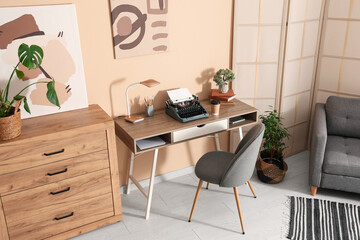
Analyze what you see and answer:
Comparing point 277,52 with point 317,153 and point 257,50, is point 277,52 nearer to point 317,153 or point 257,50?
point 257,50

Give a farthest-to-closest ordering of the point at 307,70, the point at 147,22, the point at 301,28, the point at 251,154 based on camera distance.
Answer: the point at 307,70
the point at 301,28
the point at 147,22
the point at 251,154

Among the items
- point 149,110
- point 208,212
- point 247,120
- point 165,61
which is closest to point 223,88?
point 247,120

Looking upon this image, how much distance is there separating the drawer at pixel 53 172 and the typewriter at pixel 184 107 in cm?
71

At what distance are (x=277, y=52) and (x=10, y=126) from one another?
8.39 ft

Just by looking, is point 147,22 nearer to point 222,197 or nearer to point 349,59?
point 222,197

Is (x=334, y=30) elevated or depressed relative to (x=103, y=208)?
elevated

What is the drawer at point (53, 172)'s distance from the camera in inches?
101

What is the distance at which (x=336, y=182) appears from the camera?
131 inches

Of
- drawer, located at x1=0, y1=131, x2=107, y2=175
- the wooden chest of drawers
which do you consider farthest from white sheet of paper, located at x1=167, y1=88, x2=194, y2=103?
drawer, located at x1=0, y1=131, x2=107, y2=175

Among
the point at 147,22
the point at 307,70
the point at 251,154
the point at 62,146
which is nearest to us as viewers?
the point at 62,146

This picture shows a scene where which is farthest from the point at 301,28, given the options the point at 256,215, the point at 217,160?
the point at 256,215

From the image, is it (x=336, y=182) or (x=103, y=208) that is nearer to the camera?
(x=103, y=208)

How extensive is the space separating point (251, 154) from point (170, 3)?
1.47 m

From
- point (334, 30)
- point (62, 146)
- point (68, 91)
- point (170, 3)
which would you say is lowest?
point (62, 146)
